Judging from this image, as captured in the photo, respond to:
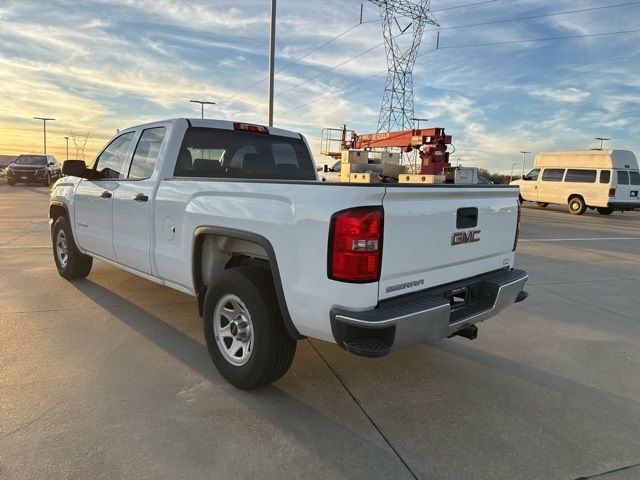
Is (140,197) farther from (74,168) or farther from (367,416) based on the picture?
(367,416)

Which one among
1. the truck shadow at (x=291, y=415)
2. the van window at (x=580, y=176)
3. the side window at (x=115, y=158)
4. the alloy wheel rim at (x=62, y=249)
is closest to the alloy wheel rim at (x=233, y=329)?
the truck shadow at (x=291, y=415)

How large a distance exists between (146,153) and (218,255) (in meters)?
1.52

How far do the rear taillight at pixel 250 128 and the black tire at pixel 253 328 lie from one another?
6.35 ft

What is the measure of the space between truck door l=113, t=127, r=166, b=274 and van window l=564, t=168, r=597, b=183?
21.3 metres

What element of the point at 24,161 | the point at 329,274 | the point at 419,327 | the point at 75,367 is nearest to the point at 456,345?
the point at 419,327

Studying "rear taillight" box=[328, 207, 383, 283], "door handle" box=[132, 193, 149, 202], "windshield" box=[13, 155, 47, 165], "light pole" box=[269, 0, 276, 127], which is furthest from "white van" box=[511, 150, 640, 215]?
"windshield" box=[13, 155, 47, 165]

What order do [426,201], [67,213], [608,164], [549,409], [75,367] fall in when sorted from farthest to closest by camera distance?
1. [608,164]
2. [67,213]
3. [75,367]
4. [549,409]
5. [426,201]

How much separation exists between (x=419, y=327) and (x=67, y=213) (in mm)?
4956

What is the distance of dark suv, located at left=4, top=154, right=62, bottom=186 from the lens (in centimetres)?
2753

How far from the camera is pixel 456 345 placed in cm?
443

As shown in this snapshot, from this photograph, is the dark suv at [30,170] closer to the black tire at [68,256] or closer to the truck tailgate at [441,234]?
the black tire at [68,256]

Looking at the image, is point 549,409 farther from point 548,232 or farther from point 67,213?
point 548,232

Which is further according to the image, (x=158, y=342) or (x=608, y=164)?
(x=608, y=164)

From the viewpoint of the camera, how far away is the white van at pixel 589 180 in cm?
2062
